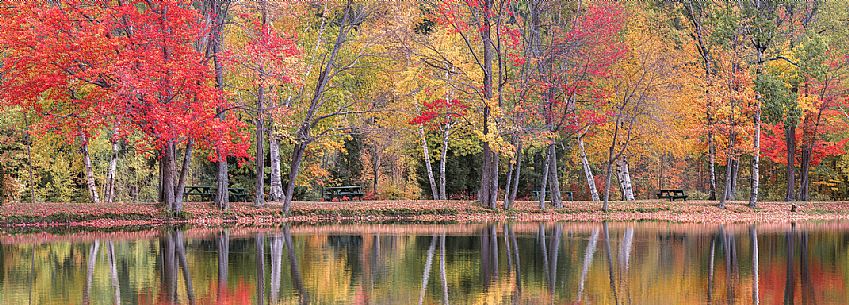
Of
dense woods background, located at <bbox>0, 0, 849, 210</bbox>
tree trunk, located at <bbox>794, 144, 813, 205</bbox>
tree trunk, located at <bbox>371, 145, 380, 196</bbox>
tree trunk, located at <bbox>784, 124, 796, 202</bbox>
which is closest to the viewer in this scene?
dense woods background, located at <bbox>0, 0, 849, 210</bbox>

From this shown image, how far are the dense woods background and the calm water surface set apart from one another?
232 inches

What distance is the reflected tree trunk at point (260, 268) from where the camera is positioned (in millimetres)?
18328

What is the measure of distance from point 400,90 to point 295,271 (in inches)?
828

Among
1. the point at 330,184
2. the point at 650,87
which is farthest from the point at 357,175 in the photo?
the point at 650,87

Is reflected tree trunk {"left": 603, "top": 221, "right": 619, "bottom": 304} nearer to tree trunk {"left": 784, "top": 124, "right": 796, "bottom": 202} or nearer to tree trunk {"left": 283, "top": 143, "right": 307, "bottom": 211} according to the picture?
tree trunk {"left": 283, "top": 143, "right": 307, "bottom": 211}

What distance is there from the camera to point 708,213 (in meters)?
45.8

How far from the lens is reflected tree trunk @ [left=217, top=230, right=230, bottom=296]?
20.1m

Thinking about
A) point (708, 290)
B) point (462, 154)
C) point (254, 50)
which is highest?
point (254, 50)

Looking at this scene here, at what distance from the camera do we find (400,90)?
4259 cm

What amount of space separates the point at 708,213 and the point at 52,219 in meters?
28.2

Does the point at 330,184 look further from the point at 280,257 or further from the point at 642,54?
the point at 280,257

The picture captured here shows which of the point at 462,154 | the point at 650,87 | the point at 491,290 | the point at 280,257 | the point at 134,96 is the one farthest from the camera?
the point at 462,154

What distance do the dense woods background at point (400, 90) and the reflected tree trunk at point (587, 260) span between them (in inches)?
359

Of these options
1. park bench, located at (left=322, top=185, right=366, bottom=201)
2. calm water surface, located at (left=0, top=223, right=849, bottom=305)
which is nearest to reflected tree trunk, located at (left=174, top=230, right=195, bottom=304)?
calm water surface, located at (left=0, top=223, right=849, bottom=305)
